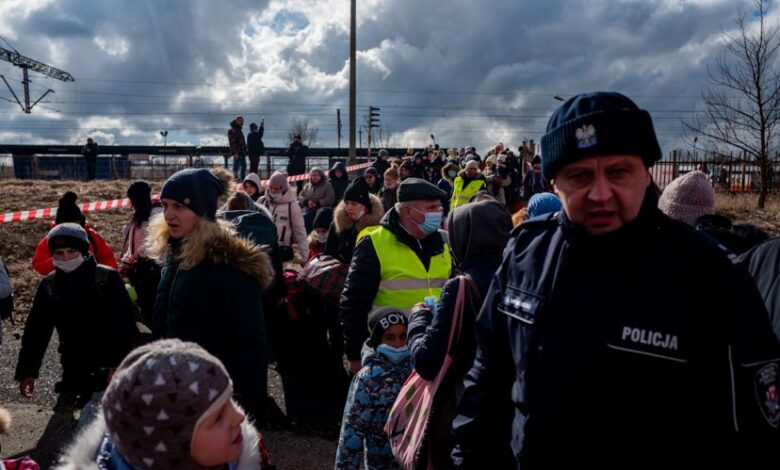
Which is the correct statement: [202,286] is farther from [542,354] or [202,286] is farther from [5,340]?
[5,340]

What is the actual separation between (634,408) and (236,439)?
1196 mm

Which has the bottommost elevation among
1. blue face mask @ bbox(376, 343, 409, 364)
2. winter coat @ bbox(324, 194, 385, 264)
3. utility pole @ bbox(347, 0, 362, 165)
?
blue face mask @ bbox(376, 343, 409, 364)

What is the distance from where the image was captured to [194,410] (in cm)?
181

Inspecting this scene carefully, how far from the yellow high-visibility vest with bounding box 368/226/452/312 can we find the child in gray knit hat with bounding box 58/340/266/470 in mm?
1969

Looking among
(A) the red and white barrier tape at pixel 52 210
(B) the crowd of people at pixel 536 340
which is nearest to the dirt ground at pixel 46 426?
(B) the crowd of people at pixel 536 340

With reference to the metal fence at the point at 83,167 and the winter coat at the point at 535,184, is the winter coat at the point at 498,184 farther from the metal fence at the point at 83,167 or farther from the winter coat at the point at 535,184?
the metal fence at the point at 83,167

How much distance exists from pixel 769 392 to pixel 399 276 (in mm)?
2553

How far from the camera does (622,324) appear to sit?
4.92 ft

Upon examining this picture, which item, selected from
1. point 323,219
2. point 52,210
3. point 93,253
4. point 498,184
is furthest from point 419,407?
point 52,210

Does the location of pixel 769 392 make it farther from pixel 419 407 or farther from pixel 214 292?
pixel 214 292

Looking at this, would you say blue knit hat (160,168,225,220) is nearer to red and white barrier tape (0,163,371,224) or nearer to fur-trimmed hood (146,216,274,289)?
fur-trimmed hood (146,216,274,289)

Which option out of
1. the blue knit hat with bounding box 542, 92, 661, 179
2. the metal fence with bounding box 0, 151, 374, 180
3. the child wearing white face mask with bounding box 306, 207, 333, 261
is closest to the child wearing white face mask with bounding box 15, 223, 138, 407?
the child wearing white face mask with bounding box 306, 207, 333, 261

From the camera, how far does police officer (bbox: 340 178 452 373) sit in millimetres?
3811

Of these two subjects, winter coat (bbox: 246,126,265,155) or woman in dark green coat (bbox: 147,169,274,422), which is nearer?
woman in dark green coat (bbox: 147,169,274,422)
